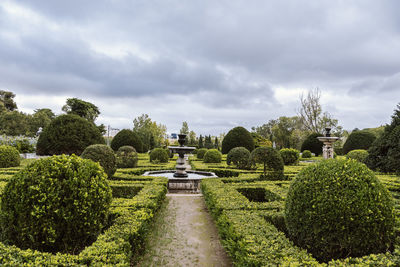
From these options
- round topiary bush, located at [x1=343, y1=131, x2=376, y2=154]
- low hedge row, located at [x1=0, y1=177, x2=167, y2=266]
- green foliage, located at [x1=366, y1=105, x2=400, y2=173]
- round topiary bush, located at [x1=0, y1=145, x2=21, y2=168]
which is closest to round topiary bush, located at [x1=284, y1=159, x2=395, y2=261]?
low hedge row, located at [x1=0, y1=177, x2=167, y2=266]

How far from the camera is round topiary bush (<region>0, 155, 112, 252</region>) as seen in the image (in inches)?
116

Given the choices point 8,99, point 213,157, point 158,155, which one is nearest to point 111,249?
point 158,155

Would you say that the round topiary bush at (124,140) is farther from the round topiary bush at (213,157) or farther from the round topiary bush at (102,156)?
the round topiary bush at (102,156)

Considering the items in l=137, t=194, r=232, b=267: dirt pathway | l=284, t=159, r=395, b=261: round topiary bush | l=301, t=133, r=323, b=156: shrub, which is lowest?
l=137, t=194, r=232, b=267: dirt pathway

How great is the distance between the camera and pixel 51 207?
118 inches

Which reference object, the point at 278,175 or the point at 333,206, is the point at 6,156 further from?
the point at 333,206

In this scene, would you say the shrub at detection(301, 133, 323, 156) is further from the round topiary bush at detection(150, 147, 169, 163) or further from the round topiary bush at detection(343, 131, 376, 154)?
the round topiary bush at detection(150, 147, 169, 163)

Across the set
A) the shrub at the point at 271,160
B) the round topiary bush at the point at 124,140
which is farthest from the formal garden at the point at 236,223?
the round topiary bush at the point at 124,140

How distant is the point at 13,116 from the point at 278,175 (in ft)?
123

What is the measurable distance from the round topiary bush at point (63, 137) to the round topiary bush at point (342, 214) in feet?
52.2

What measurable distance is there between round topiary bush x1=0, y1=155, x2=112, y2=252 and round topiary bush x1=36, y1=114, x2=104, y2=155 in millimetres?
13703

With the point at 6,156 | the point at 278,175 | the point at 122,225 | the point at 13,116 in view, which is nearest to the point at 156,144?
the point at 13,116

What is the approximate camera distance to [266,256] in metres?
2.60

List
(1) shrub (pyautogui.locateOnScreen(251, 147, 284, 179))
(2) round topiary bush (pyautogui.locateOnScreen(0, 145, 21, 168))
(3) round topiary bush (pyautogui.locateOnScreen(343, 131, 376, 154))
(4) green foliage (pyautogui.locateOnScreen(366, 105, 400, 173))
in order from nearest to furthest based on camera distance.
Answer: (4) green foliage (pyautogui.locateOnScreen(366, 105, 400, 173)) < (1) shrub (pyautogui.locateOnScreen(251, 147, 284, 179)) < (2) round topiary bush (pyautogui.locateOnScreen(0, 145, 21, 168)) < (3) round topiary bush (pyautogui.locateOnScreen(343, 131, 376, 154))
